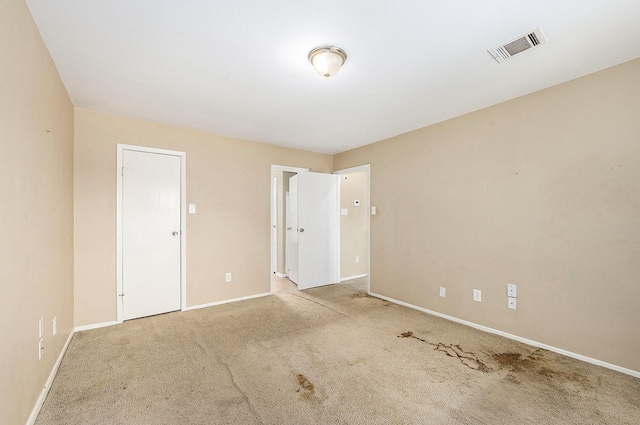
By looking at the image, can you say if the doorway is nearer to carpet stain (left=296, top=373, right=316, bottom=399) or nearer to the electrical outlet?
the electrical outlet

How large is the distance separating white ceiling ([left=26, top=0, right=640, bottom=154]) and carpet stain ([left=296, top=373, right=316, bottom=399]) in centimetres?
241

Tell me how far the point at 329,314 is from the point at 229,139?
284 cm

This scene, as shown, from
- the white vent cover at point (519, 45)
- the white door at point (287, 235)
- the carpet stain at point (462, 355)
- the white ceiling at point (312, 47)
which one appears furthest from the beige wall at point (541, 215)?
the white door at point (287, 235)

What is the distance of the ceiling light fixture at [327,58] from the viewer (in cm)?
186

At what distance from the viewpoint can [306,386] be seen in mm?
Result: 1949

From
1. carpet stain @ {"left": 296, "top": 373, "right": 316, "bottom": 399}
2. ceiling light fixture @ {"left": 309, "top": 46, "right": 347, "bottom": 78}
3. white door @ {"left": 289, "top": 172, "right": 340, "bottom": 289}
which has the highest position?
ceiling light fixture @ {"left": 309, "top": 46, "right": 347, "bottom": 78}

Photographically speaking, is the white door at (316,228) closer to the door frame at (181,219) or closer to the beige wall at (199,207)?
the beige wall at (199,207)

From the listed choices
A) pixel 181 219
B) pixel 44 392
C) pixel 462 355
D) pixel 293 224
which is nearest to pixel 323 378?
pixel 462 355

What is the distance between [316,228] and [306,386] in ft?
9.80

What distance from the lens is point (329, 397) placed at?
183 centimetres

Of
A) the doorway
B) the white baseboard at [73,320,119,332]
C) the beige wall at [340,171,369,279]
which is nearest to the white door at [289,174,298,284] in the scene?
the doorway

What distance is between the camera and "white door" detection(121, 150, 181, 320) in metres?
3.21

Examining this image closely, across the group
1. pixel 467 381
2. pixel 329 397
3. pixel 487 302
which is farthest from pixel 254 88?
pixel 487 302

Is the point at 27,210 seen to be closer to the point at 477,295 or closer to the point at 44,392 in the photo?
the point at 44,392
